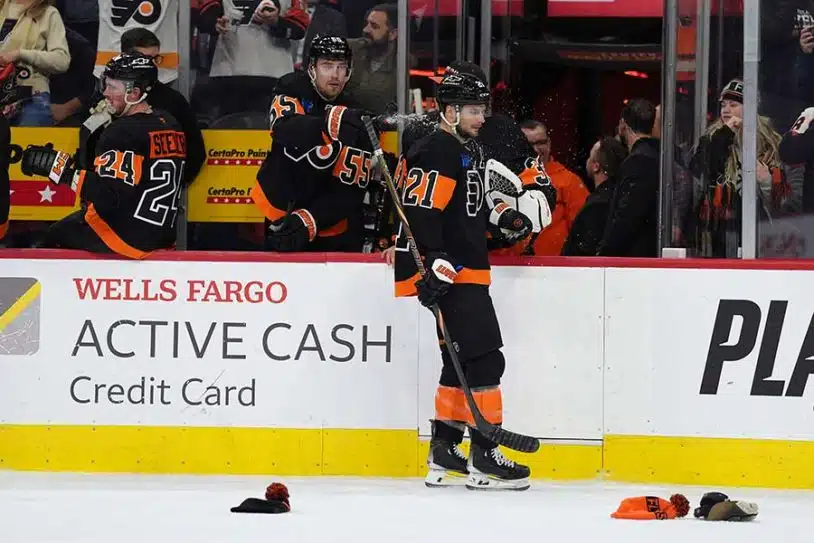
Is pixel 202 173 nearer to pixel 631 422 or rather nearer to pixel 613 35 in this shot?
pixel 631 422

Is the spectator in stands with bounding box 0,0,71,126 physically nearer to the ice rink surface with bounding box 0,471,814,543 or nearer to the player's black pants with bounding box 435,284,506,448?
the ice rink surface with bounding box 0,471,814,543

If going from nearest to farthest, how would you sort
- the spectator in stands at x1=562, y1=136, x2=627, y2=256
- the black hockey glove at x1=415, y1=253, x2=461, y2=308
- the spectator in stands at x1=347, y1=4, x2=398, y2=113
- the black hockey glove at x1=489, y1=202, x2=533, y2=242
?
the black hockey glove at x1=415, y1=253, x2=461, y2=308, the black hockey glove at x1=489, y1=202, x2=533, y2=242, the spectator in stands at x1=347, y1=4, x2=398, y2=113, the spectator in stands at x1=562, y1=136, x2=627, y2=256

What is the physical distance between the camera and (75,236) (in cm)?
731

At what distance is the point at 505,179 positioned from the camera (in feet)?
23.2

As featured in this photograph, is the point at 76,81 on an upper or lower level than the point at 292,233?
upper

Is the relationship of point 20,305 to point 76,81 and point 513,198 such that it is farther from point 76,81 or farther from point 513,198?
point 513,198

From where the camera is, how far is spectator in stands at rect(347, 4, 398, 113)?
25.9ft

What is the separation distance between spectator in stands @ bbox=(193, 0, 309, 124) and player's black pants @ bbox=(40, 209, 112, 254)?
91 centimetres

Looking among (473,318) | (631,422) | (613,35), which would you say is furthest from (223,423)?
(613,35)

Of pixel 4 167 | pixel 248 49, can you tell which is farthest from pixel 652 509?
pixel 4 167

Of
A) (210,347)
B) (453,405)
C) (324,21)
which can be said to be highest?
(324,21)

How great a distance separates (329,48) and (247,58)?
2.53 ft

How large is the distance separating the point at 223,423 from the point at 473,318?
1.13 m

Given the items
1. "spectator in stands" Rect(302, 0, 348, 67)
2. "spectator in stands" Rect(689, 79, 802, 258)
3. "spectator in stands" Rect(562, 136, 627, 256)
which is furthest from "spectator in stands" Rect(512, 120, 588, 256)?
"spectator in stands" Rect(302, 0, 348, 67)
